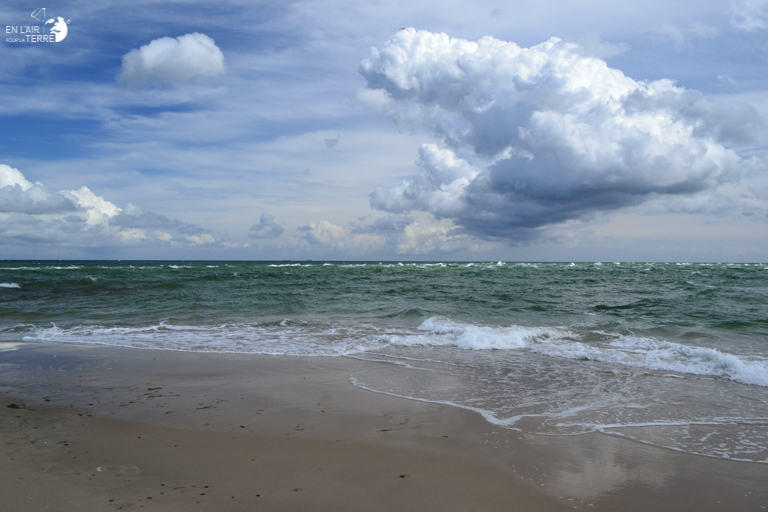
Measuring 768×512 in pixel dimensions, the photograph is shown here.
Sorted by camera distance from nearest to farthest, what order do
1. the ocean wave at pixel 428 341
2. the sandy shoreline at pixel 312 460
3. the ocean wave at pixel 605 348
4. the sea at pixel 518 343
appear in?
the sandy shoreline at pixel 312 460
the sea at pixel 518 343
the ocean wave at pixel 605 348
the ocean wave at pixel 428 341

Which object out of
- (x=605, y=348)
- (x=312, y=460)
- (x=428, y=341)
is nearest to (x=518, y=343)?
(x=605, y=348)

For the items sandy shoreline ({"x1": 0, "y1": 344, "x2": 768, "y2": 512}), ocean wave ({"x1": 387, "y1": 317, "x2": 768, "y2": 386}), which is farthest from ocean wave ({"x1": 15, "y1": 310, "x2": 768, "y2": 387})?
sandy shoreline ({"x1": 0, "y1": 344, "x2": 768, "y2": 512})

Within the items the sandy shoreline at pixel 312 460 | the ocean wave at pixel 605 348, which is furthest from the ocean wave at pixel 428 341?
the sandy shoreline at pixel 312 460

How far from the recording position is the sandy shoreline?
3215 millimetres

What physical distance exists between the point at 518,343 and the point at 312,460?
24.2 feet

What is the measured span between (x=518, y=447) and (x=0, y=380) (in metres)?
7.97

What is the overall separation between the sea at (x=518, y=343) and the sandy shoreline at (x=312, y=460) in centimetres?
62

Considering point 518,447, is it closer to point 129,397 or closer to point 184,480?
point 184,480

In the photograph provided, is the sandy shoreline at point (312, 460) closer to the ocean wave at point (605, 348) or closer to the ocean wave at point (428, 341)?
the ocean wave at point (428, 341)

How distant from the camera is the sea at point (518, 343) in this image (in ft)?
17.1

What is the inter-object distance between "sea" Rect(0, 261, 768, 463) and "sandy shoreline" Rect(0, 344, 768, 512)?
2.03ft

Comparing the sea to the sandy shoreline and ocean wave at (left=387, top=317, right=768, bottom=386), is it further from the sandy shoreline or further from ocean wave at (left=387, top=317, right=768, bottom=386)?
the sandy shoreline

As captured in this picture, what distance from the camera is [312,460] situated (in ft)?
12.7

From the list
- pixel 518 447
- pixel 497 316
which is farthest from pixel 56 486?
pixel 497 316
